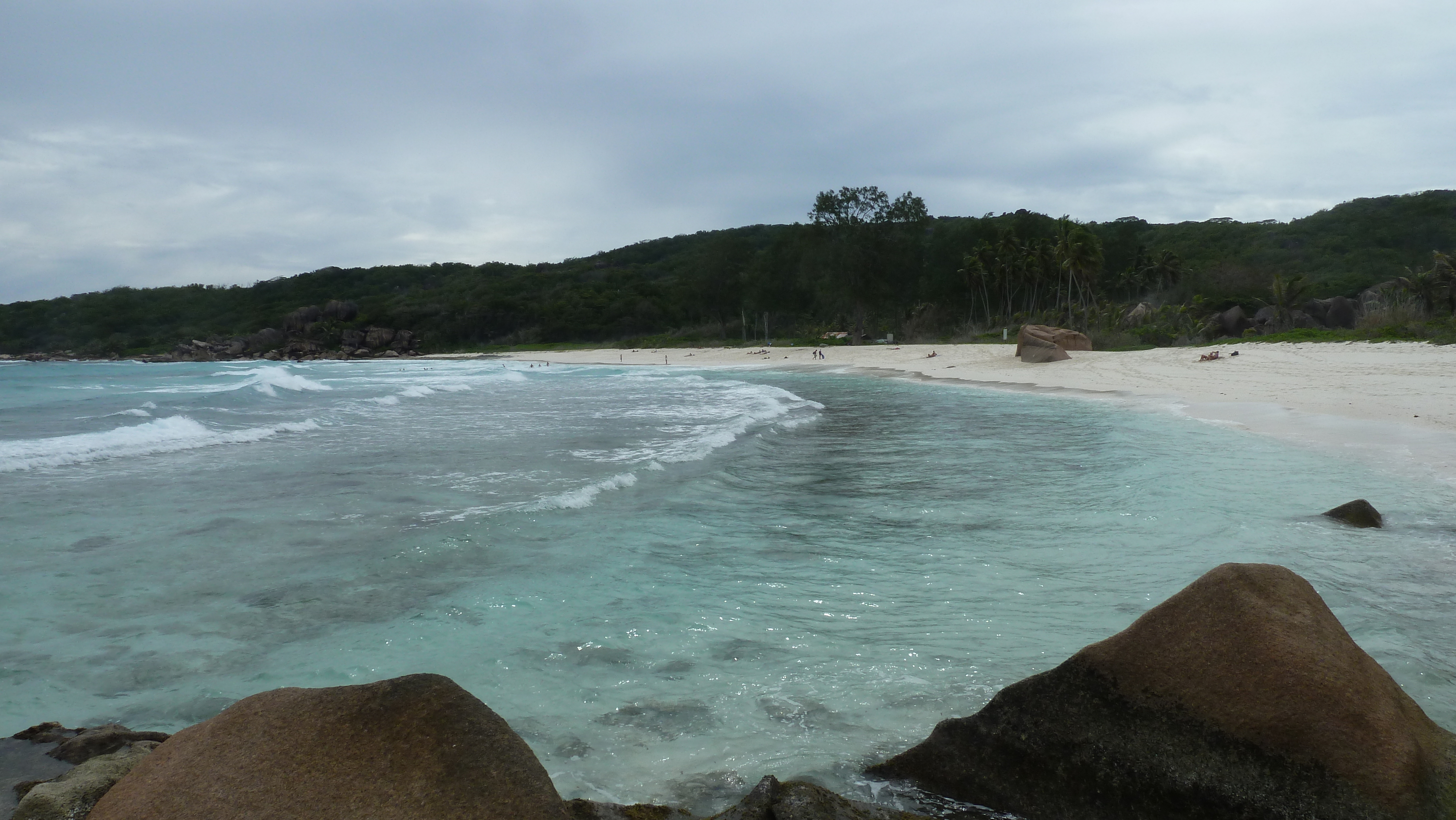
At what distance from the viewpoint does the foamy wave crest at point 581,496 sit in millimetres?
8914

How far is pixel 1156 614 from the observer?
3010mm

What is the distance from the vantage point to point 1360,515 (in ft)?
22.7

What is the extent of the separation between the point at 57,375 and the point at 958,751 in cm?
6348

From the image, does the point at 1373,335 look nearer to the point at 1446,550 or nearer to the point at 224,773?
the point at 1446,550

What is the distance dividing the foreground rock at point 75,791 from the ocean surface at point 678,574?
153cm

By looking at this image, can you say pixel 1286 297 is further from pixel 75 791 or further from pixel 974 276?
pixel 75 791

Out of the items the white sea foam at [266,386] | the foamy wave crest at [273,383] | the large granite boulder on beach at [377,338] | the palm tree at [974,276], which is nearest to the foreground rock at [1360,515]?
the foamy wave crest at [273,383]

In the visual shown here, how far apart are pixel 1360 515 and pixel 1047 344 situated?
25407mm

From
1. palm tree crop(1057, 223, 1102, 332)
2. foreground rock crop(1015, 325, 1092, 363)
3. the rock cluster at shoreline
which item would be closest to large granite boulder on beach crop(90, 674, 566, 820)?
the rock cluster at shoreline

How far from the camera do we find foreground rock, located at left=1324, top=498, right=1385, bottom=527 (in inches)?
271

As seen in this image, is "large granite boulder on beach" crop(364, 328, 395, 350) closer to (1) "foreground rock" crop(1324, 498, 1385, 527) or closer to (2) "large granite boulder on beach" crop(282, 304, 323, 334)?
(2) "large granite boulder on beach" crop(282, 304, 323, 334)

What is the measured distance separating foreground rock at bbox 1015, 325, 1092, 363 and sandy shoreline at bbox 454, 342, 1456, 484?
52 centimetres

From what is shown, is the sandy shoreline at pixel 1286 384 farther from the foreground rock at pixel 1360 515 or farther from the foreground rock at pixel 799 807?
the foreground rock at pixel 799 807

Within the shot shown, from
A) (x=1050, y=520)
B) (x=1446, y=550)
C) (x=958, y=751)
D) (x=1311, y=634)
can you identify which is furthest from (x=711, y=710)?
(x=1446, y=550)
